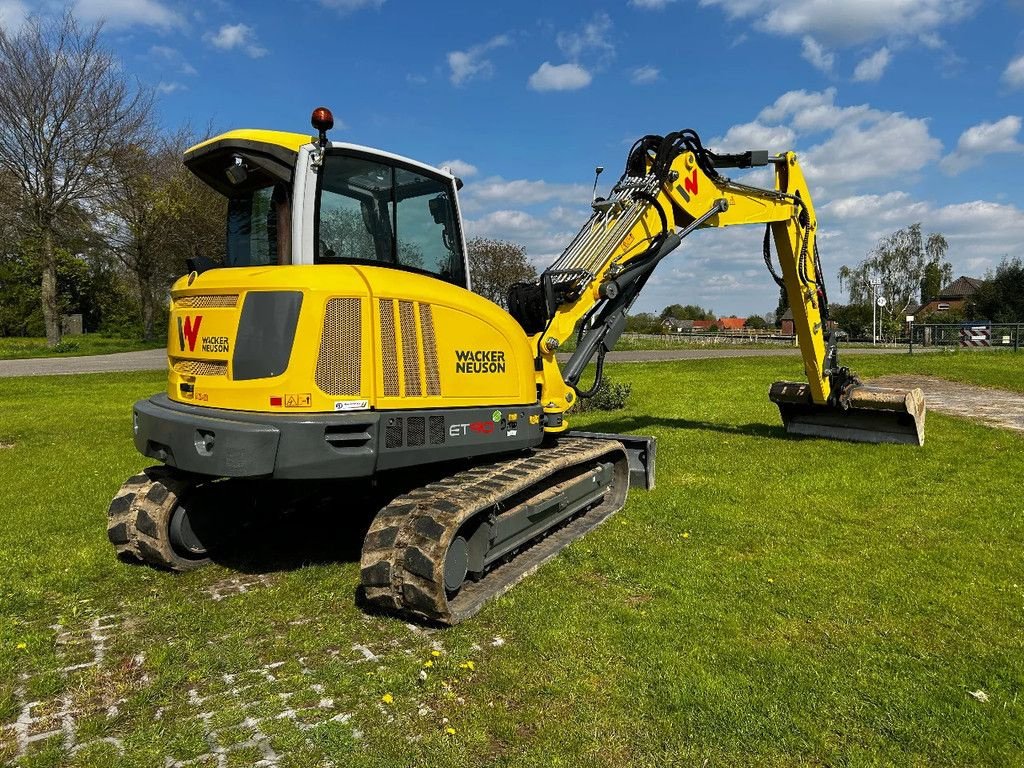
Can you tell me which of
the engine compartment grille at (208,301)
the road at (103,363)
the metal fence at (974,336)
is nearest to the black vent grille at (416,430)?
the engine compartment grille at (208,301)

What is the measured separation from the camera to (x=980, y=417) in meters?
12.8

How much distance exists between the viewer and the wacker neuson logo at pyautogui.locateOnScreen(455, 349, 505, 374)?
5.24 meters

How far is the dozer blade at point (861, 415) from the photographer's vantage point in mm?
9992

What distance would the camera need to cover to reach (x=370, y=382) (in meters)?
4.64

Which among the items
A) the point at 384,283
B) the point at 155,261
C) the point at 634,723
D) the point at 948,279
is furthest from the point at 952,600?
the point at 948,279

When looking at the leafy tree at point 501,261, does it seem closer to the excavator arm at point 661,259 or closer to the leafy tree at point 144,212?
the leafy tree at point 144,212

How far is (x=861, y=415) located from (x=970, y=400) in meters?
6.74

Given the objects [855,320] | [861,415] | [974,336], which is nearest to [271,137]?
[861,415]

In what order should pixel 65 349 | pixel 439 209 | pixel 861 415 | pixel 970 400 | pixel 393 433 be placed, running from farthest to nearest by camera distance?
pixel 65 349, pixel 970 400, pixel 861 415, pixel 439 209, pixel 393 433

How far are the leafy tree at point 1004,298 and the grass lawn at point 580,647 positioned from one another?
6389 cm

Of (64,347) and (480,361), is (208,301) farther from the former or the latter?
(64,347)

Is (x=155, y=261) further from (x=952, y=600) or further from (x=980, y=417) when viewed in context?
(x=952, y=600)

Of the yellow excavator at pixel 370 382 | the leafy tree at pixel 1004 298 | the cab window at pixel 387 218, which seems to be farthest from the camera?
the leafy tree at pixel 1004 298

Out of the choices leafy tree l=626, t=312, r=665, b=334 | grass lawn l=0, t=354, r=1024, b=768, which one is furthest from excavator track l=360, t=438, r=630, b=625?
leafy tree l=626, t=312, r=665, b=334
